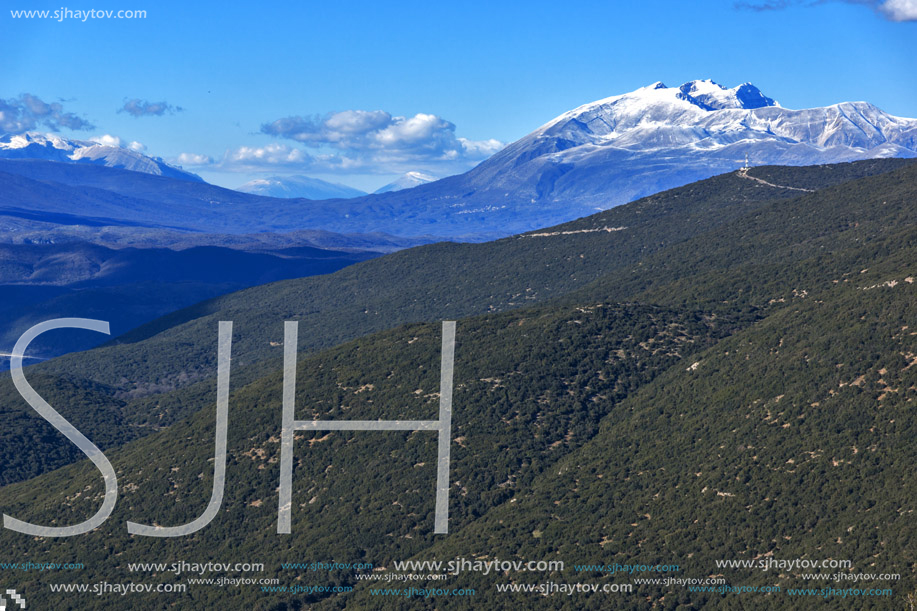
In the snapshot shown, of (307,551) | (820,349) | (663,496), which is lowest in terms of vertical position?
(307,551)

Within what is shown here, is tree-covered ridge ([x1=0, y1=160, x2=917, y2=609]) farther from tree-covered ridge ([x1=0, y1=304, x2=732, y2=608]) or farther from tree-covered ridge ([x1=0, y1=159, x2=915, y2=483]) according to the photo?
tree-covered ridge ([x1=0, y1=159, x2=915, y2=483])

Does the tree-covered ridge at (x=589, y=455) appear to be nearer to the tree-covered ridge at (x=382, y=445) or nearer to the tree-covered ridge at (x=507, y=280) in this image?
the tree-covered ridge at (x=382, y=445)

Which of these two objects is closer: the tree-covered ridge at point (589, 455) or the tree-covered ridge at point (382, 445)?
the tree-covered ridge at point (589, 455)

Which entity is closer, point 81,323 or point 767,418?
point 767,418

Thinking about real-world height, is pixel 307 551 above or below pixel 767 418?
below

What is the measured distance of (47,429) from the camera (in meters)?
101

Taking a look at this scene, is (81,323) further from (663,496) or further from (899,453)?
(899,453)

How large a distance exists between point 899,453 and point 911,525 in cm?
765

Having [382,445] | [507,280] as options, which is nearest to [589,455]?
[382,445]

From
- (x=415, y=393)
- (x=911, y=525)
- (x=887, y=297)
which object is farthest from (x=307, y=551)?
(x=887, y=297)

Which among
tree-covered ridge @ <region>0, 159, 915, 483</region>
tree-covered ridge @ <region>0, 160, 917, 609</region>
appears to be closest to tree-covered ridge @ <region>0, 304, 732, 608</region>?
tree-covered ridge @ <region>0, 160, 917, 609</region>

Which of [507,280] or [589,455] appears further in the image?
[507,280]

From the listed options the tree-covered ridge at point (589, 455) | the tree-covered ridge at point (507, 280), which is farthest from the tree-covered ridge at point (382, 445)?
the tree-covered ridge at point (507, 280)

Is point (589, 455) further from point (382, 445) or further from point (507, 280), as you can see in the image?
point (507, 280)
